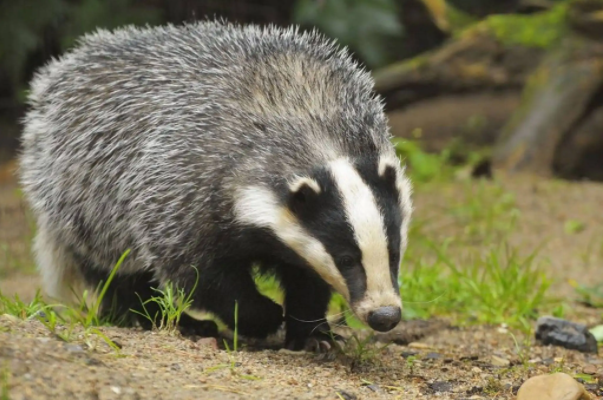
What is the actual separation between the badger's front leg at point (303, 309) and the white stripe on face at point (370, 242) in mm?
712

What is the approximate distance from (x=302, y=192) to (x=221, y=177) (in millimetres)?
497

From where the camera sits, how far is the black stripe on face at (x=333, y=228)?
379 centimetres

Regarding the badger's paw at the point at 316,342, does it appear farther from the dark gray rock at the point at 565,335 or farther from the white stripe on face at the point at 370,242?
the dark gray rock at the point at 565,335

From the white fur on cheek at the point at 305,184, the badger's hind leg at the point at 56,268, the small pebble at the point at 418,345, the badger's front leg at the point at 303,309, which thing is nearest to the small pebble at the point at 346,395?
the white fur on cheek at the point at 305,184

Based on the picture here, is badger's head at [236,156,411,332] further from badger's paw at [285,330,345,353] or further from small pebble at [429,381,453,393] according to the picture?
badger's paw at [285,330,345,353]

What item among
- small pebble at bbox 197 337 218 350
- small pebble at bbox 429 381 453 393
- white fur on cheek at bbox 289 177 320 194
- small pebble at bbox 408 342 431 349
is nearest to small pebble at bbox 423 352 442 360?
small pebble at bbox 408 342 431 349

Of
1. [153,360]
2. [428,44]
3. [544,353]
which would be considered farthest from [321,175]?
[428,44]

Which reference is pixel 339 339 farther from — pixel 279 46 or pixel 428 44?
pixel 428 44

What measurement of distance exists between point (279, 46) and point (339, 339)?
157cm

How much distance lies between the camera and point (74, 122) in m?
5.04

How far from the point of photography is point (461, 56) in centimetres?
916

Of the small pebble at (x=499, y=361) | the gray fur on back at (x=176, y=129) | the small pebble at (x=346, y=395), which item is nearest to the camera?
the small pebble at (x=346, y=395)

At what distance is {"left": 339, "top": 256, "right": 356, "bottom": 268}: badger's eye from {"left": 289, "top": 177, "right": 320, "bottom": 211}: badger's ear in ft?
0.96

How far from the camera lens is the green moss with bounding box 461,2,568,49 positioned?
355 inches
